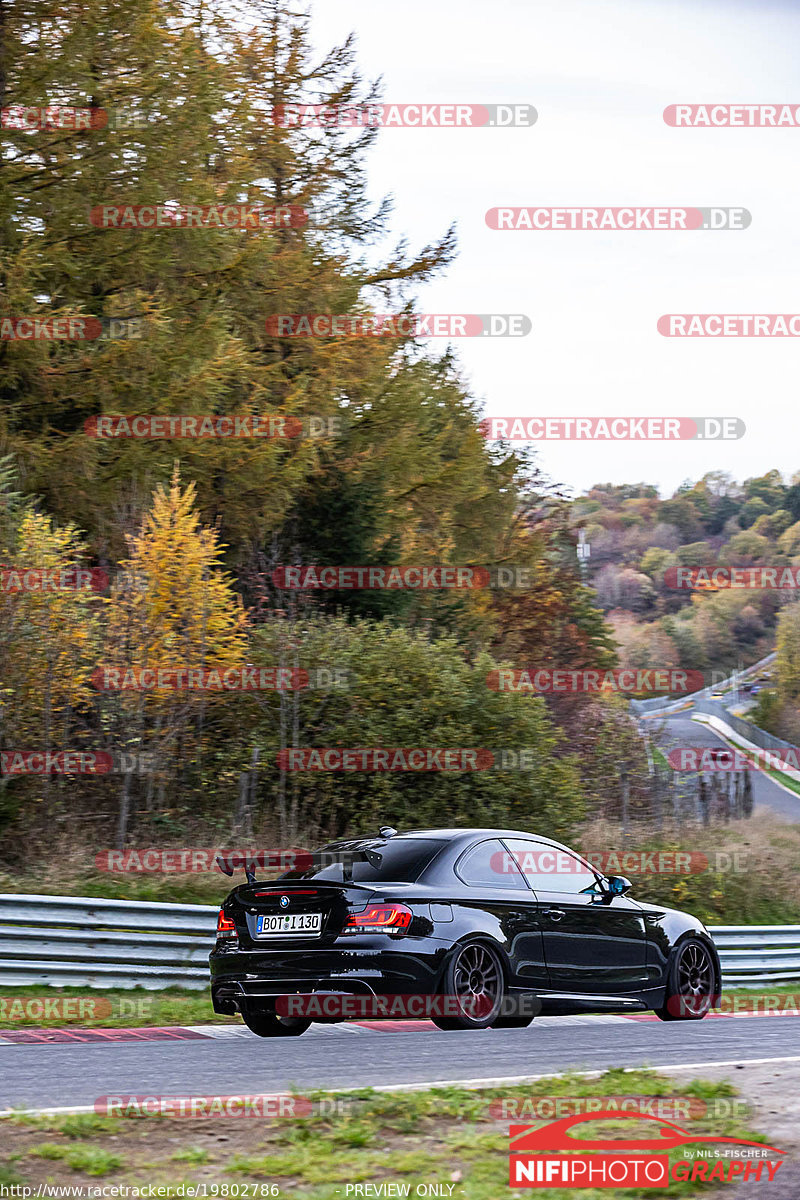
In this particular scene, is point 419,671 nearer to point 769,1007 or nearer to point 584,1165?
point 769,1007

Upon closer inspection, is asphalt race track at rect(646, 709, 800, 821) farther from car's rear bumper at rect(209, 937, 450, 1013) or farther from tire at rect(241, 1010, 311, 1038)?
car's rear bumper at rect(209, 937, 450, 1013)

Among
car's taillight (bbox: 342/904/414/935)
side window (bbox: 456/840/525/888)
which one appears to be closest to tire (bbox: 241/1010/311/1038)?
car's taillight (bbox: 342/904/414/935)

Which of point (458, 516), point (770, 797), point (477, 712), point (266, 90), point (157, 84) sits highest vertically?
point (266, 90)

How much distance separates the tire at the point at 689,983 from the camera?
11398 mm

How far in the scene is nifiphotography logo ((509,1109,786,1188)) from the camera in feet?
17.1

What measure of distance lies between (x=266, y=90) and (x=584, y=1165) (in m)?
27.8

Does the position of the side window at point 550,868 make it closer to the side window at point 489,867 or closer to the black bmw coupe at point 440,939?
the black bmw coupe at point 440,939

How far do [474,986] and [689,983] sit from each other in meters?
2.63

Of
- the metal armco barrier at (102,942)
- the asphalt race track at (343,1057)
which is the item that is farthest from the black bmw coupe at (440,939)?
the metal armco barrier at (102,942)

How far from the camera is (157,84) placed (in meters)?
23.7

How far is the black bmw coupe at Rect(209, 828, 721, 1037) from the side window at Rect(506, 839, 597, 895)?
0.01 metres

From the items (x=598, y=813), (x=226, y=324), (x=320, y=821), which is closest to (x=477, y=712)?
(x=320, y=821)

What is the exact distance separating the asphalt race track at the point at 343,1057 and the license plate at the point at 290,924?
2.29 feet

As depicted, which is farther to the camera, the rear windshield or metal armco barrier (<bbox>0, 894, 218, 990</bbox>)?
metal armco barrier (<bbox>0, 894, 218, 990</bbox>)
